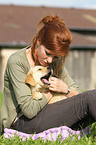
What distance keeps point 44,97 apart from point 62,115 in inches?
11.8

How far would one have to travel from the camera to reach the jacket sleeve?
2971 mm

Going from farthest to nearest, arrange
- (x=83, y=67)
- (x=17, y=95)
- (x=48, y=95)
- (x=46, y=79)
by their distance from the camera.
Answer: (x=83, y=67) < (x=46, y=79) < (x=48, y=95) < (x=17, y=95)

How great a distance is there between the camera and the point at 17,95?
3.01 metres

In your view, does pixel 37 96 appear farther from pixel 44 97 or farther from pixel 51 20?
pixel 51 20

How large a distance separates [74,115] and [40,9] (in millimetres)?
16184

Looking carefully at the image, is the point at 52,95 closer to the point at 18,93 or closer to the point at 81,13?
the point at 18,93

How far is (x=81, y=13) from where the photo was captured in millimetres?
19031

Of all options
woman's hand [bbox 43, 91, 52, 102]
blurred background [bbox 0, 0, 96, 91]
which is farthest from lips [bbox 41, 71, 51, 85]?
blurred background [bbox 0, 0, 96, 91]

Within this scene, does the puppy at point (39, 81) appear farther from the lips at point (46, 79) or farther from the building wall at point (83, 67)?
the building wall at point (83, 67)

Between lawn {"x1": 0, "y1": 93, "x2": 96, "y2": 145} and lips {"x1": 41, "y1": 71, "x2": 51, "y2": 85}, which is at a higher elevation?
lips {"x1": 41, "y1": 71, "x2": 51, "y2": 85}

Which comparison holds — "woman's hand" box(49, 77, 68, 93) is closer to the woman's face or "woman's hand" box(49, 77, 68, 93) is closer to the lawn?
the woman's face

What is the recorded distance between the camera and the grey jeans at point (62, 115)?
2.94 metres

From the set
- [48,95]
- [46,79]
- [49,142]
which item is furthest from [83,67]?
[49,142]

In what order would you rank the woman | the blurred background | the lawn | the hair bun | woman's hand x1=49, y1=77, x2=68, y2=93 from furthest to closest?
the blurred background, woman's hand x1=49, y1=77, x2=68, y2=93, the hair bun, the woman, the lawn
